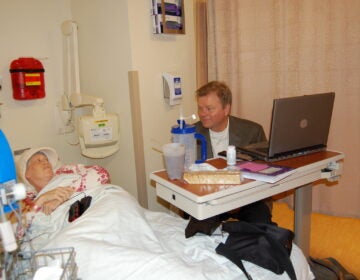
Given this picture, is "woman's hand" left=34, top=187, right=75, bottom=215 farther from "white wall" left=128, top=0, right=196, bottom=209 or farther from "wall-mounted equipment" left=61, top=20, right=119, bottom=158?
"white wall" left=128, top=0, right=196, bottom=209

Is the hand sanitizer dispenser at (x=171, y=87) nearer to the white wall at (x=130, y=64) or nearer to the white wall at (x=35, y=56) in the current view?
the white wall at (x=130, y=64)

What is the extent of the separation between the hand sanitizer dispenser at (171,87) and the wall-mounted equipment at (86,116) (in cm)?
39

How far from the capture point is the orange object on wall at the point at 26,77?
7.14 feet

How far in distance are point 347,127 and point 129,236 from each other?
70.3 inches

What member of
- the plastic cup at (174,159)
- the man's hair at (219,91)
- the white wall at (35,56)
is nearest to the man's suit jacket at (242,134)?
the man's hair at (219,91)

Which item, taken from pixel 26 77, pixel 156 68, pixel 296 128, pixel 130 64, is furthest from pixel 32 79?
pixel 296 128

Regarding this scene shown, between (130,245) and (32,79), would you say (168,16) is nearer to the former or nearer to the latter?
(32,79)

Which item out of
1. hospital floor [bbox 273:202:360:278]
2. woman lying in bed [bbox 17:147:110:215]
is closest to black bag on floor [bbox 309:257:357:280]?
hospital floor [bbox 273:202:360:278]

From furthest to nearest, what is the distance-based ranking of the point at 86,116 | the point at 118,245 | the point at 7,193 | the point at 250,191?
the point at 86,116 → the point at 250,191 → the point at 118,245 → the point at 7,193

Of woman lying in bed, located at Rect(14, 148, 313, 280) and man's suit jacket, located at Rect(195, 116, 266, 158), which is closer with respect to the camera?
woman lying in bed, located at Rect(14, 148, 313, 280)

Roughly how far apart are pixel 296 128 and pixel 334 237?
114 centimetres

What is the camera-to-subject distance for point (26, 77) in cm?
220

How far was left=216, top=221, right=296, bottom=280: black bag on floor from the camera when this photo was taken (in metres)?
1.26

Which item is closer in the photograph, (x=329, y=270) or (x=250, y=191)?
(x=250, y=191)
